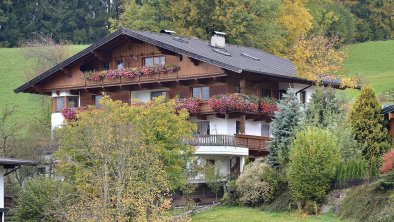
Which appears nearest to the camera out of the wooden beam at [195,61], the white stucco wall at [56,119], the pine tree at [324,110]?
the pine tree at [324,110]

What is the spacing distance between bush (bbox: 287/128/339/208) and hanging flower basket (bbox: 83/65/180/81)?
51.9ft

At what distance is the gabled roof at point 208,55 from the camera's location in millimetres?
58438

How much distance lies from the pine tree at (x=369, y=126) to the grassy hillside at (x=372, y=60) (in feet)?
168

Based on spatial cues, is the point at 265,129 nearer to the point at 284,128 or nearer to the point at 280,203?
the point at 284,128

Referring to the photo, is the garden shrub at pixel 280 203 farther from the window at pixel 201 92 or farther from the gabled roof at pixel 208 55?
the window at pixel 201 92

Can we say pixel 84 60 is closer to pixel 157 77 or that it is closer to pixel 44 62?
pixel 157 77

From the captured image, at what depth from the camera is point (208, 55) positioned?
2340 inches

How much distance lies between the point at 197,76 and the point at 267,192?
41.6 feet

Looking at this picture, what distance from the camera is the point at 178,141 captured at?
48812mm

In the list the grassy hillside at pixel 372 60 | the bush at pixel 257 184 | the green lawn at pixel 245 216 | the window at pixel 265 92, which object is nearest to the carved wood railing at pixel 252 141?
the window at pixel 265 92

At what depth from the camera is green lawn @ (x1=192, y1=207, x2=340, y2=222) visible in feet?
146

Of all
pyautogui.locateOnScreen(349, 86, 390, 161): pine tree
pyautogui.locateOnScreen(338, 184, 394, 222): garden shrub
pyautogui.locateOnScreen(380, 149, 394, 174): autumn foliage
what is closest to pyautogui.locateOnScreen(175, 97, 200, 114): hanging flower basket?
pyautogui.locateOnScreen(349, 86, 390, 161): pine tree

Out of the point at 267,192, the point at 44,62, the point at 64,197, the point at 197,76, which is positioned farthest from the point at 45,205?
the point at 44,62

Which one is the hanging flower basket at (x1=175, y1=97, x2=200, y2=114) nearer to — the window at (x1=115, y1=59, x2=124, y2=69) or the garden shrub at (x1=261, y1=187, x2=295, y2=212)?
the window at (x1=115, y1=59, x2=124, y2=69)
